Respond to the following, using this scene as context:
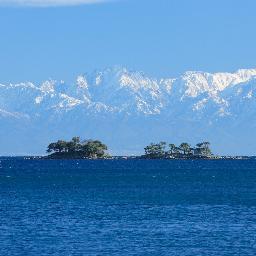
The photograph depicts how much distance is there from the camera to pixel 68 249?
207 feet

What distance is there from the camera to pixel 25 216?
86125 mm

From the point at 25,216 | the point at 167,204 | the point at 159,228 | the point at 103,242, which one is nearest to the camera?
the point at 103,242

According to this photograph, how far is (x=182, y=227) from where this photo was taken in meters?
75.4

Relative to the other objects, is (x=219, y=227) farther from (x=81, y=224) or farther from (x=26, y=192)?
(x=26, y=192)

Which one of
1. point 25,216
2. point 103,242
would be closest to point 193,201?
point 25,216

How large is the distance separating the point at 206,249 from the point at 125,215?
2467 cm

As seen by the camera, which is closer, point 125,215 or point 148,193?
point 125,215

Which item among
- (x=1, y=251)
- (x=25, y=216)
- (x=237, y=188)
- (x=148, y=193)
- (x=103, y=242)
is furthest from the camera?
(x=237, y=188)

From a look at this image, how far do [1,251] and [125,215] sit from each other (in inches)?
1036

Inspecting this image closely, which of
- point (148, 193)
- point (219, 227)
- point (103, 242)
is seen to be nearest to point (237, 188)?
point (148, 193)

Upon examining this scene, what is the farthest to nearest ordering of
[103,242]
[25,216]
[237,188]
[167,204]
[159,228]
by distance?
[237,188] < [167,204] < [25,216] < [159,228] < [103,242]

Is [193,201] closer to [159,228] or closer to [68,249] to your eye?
[159,228]

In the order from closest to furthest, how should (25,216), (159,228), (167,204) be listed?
(159,228)
(25,216)
(167,204)

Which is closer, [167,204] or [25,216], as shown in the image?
[25,216]
